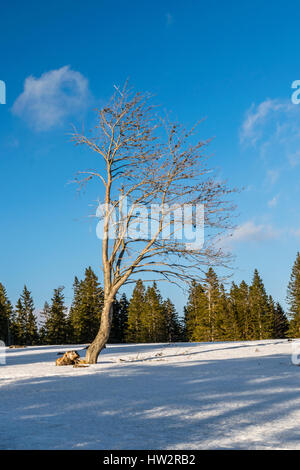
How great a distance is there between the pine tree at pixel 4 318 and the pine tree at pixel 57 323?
5867 millimetres

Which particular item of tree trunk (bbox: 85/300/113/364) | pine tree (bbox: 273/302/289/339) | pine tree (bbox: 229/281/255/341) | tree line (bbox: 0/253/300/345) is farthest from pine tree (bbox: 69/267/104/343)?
tree trunk (bbox: 85/300/113/364)

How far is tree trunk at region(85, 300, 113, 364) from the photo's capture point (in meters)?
11.2

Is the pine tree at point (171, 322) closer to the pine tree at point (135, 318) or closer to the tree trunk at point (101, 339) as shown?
the pine tree at point (135, 318)

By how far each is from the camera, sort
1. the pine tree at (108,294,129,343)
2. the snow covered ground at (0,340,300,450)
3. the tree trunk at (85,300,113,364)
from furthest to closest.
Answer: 1. the pine tree at (108,294,129,343)
2. the tree trunk at (85,300,113,364)
3. the snow covered ground at (0,340,300,450)

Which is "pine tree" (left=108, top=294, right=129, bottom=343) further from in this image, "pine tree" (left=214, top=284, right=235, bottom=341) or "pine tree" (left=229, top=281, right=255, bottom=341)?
"pine tree" (left=229, top=281, right=255, bottom=341)

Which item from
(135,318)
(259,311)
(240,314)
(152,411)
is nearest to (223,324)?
(240,314)

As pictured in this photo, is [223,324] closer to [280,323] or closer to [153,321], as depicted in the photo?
[153,321]

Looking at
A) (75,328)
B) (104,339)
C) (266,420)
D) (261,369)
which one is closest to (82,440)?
(266,420)

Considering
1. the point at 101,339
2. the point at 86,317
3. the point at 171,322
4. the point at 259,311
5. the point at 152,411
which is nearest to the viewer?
the point at 152,411

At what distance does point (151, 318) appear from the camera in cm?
5847

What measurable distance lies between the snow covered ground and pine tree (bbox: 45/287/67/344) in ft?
166

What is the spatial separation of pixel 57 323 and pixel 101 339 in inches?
1877

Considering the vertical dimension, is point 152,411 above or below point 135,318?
above
